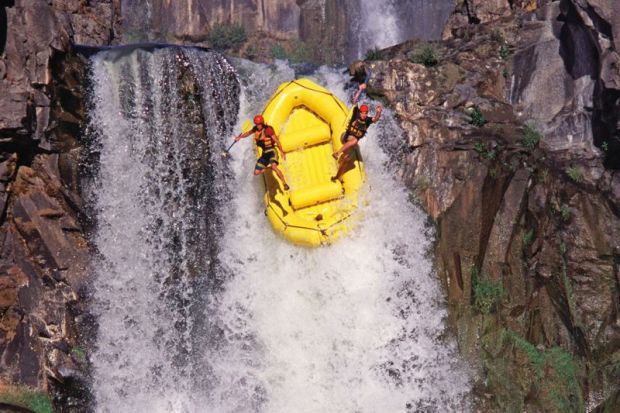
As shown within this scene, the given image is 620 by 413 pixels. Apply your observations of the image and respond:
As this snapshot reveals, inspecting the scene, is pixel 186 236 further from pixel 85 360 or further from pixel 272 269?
pixel 85 360

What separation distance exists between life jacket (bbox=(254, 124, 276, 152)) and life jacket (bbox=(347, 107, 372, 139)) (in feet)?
3.33

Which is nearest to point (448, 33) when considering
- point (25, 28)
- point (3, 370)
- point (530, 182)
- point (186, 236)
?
point (530, 182)

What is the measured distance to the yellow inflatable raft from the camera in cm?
889

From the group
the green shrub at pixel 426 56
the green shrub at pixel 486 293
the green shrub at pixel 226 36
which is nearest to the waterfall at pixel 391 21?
the green shrub at pixel 226 36

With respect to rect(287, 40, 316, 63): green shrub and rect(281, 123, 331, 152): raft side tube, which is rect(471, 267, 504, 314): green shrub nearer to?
rect(281, 123, 331, 152): raft side tube

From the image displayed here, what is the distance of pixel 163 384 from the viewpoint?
898cm

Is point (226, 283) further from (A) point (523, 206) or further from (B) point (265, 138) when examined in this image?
(A) point (523, 206)

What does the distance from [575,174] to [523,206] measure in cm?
91

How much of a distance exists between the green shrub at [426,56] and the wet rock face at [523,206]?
0.17 feet

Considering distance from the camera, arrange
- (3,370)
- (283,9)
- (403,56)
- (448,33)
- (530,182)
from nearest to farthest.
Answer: (3,370)
(530,182)
(403,56)
(448,33)
(283,9)

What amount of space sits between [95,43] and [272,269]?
7428 mm

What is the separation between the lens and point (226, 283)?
367 inches

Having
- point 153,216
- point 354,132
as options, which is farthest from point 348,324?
point 153,216

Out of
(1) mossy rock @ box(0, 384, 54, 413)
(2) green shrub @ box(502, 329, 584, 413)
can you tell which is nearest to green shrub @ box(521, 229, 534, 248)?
(2) green shrub @ box(502, 329, 584, 413)
